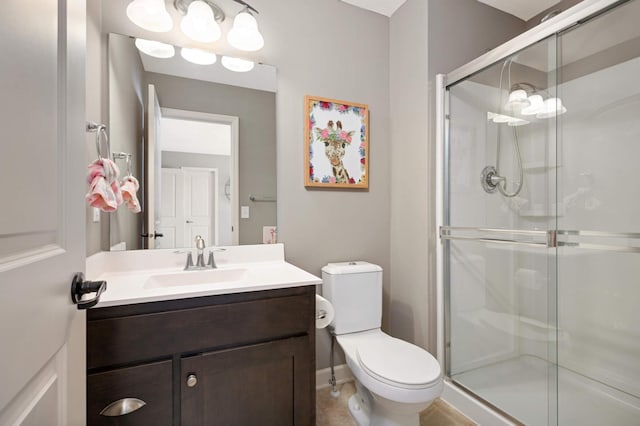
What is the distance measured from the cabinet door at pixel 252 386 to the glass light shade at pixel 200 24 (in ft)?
5.03

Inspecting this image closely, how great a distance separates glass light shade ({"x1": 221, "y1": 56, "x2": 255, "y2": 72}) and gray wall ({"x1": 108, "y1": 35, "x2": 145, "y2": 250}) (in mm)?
420

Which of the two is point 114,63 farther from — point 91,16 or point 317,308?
point 317,308

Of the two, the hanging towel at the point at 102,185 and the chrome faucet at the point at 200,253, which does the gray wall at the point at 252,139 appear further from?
the hanging towel at the point at 102,185

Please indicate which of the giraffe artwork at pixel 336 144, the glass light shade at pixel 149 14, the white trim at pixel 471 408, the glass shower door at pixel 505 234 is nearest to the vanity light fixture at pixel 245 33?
A: the glass light shade at pixel 149 14

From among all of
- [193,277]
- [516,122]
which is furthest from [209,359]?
[516,122]

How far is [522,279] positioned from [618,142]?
784 mm

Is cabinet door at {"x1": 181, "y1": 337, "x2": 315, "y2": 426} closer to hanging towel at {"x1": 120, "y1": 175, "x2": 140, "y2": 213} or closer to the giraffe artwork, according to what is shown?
hanging towel at {"x1": 120, "y1": 175, "x2": 140, "y2": 213}

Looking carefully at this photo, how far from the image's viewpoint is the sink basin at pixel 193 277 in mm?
1408

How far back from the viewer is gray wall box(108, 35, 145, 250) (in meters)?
1.43

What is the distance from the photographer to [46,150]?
0.52m

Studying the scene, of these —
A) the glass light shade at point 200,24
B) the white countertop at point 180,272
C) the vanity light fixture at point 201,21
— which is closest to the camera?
the white countertop at point 180,272

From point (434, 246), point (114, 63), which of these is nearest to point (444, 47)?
point (434, 246)

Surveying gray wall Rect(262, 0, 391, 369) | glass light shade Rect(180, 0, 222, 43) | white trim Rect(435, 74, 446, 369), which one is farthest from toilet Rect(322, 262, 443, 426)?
glass light shade Rect(180, 0, 222, 43)

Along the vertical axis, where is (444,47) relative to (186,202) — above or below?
above
